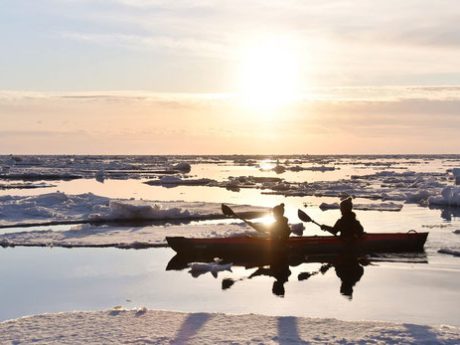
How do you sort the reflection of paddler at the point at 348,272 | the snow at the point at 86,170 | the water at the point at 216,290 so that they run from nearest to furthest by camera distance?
the water at the point at 216,290, the reflection of paddler at the point at 348,272, the snow at the point at 86,170

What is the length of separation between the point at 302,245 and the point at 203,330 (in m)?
7.26

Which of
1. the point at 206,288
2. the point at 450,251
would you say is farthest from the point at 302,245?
the point at 206,288

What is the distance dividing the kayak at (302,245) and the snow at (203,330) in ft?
19.0

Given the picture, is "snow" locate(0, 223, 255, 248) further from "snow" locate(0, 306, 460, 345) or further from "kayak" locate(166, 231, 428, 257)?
"snow" locate(0, 306, 460, 345)

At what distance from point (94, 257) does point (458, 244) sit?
8.96m

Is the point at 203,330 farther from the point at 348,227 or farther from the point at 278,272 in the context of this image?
the point at 348,227

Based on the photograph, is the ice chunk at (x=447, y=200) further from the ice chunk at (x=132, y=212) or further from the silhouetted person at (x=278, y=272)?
the silhouetted person at (x=278, y=272)

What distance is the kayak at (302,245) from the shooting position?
14.5 metres

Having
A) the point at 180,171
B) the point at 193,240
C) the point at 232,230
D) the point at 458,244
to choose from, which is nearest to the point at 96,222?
the point at 232,230

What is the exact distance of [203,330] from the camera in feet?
25.6

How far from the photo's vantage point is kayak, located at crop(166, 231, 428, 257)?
570 inches

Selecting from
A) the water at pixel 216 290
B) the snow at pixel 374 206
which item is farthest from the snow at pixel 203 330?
the snow at pixel 374 206

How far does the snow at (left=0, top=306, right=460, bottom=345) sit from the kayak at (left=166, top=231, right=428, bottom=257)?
5.80 meters

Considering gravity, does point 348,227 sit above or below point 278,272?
above
